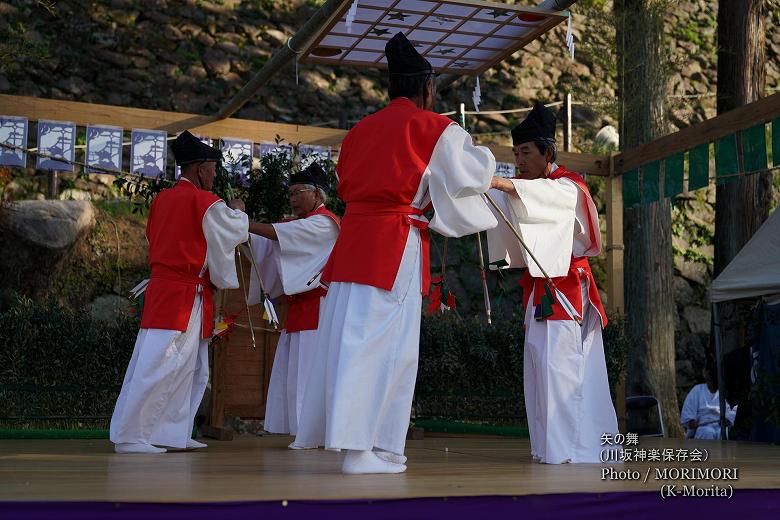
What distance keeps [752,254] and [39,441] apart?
5402 millimetres

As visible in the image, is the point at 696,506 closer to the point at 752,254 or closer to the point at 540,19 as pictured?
the point at 540,19

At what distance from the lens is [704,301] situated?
13086mm

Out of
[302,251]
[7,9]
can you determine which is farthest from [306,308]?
[7,9]

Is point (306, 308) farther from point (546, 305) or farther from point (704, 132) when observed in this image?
point (704, 132)

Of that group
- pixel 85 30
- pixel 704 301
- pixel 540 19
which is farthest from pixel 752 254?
pixel 85 30

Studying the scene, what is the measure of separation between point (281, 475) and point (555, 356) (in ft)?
5.02

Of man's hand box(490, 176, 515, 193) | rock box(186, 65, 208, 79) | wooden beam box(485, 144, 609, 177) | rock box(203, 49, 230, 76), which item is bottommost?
man's hand box(490, 176, 515, 193)

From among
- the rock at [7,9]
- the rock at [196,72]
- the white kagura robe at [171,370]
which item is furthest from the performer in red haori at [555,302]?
the rock at [7,9]

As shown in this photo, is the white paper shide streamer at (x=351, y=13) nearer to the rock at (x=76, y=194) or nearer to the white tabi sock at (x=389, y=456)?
the white tabi sock at (x=389, y=456)

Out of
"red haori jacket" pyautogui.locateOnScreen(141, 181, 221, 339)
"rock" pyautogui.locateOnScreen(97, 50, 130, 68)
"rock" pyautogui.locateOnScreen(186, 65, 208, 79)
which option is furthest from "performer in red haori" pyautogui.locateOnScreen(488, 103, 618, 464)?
"rock" pyautogui.locateOnScreen(97, 50, 130, 68)

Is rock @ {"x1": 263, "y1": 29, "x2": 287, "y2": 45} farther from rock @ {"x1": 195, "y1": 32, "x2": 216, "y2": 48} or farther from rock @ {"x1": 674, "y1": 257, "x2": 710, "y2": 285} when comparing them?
rock @ {"x1": 674, "y1": 257, "x2": 710, "y2": 285}

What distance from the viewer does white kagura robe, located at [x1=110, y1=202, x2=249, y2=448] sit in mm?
4773

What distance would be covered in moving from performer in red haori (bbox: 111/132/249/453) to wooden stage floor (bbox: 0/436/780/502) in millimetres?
230

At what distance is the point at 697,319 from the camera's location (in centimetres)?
1284
